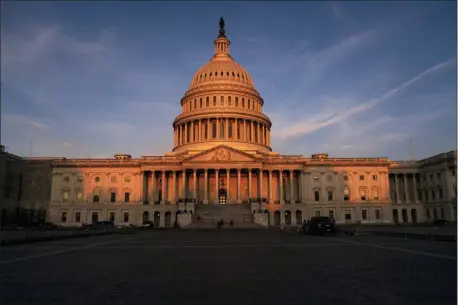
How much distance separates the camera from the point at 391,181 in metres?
105

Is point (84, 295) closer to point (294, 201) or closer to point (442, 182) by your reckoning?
point (294, 201)

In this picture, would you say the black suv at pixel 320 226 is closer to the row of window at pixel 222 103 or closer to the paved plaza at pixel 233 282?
the paved plaza at pixel 233 282

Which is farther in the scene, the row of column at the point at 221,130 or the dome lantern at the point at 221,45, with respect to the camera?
the dome lantern at the point at 221,45

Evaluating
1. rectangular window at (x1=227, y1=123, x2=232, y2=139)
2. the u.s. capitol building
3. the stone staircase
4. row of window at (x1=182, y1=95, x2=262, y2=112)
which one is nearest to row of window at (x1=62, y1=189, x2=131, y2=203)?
the u.s. capitol building

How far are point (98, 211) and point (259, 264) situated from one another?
88.3 m

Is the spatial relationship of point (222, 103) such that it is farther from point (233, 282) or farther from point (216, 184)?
point (233, 282)

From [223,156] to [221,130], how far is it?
18.7m

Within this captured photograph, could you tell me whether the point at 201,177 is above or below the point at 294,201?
above

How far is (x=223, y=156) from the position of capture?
9294cm

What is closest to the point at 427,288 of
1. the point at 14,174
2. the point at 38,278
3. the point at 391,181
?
the point at 38,278

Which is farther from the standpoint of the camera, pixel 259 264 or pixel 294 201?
pixel 294 201

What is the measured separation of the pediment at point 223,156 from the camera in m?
92.8

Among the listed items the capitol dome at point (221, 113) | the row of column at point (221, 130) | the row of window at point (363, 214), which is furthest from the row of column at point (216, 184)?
the row of column at point (221, 130)

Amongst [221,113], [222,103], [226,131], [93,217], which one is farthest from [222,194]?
[93,217]
